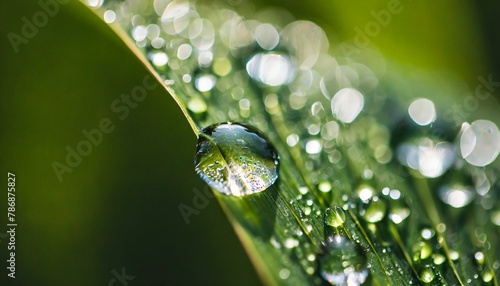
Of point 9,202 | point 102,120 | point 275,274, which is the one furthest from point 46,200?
point 275,274

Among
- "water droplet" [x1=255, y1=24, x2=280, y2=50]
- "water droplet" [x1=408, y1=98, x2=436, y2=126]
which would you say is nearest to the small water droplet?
"water droplet" [x1=408, y1=98, x2=436, y2=126]

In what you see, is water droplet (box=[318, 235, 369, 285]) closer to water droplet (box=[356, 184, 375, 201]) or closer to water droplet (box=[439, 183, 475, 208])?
water droplet (box=[356, 184, 375, 201])

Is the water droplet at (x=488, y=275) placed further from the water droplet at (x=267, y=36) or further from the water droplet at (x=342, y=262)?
the water droplet at (x=267, y=36)

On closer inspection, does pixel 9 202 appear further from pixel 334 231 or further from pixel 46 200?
pixel 334 231

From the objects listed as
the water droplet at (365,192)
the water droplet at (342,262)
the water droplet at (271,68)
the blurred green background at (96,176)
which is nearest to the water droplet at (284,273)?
the water droplet at (342,262)

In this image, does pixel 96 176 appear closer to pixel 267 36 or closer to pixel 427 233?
pixel 267 36

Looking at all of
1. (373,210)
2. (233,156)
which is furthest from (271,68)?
(373,210)
